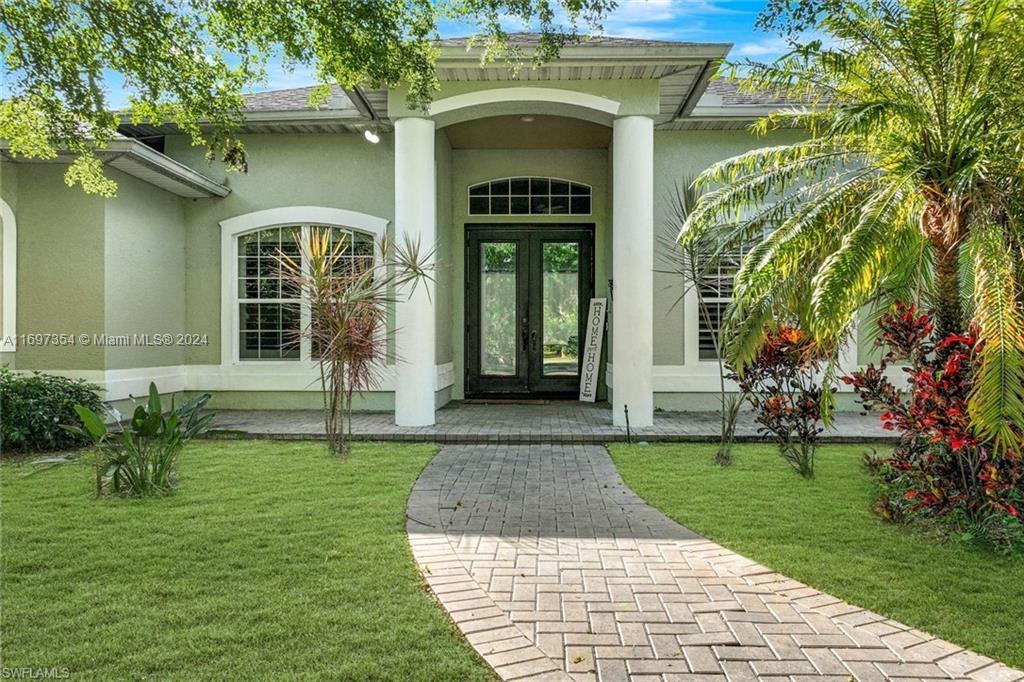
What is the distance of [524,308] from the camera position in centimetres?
1291

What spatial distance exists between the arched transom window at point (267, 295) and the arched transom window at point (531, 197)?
2301 mm

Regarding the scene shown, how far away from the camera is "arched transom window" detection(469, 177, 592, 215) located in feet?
41.5

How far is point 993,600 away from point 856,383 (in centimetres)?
210

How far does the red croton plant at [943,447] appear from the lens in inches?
183

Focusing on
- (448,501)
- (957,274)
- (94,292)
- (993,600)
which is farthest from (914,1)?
(94,292)

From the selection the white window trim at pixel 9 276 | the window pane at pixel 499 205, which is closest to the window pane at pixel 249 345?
the white window trim at pixel 9 276

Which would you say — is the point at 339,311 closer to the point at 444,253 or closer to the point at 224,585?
the point at 224,585

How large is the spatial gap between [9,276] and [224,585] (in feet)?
25.2

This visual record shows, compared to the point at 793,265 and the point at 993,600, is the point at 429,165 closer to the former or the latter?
the point at 793,265

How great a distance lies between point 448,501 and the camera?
19.3ft

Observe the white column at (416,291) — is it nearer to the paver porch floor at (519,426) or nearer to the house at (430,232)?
the house at (430,232)

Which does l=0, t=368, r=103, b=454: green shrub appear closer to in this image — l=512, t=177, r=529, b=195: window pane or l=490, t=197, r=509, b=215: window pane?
l=490, t=197, r=509, b=215: window pane

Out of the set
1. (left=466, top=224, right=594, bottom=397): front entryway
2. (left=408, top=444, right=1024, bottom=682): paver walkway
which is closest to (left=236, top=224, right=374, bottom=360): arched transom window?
(left=466, top=224, right=594, bottom=397): front entryway

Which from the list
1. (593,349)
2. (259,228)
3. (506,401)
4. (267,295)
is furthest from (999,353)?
(259,228)
